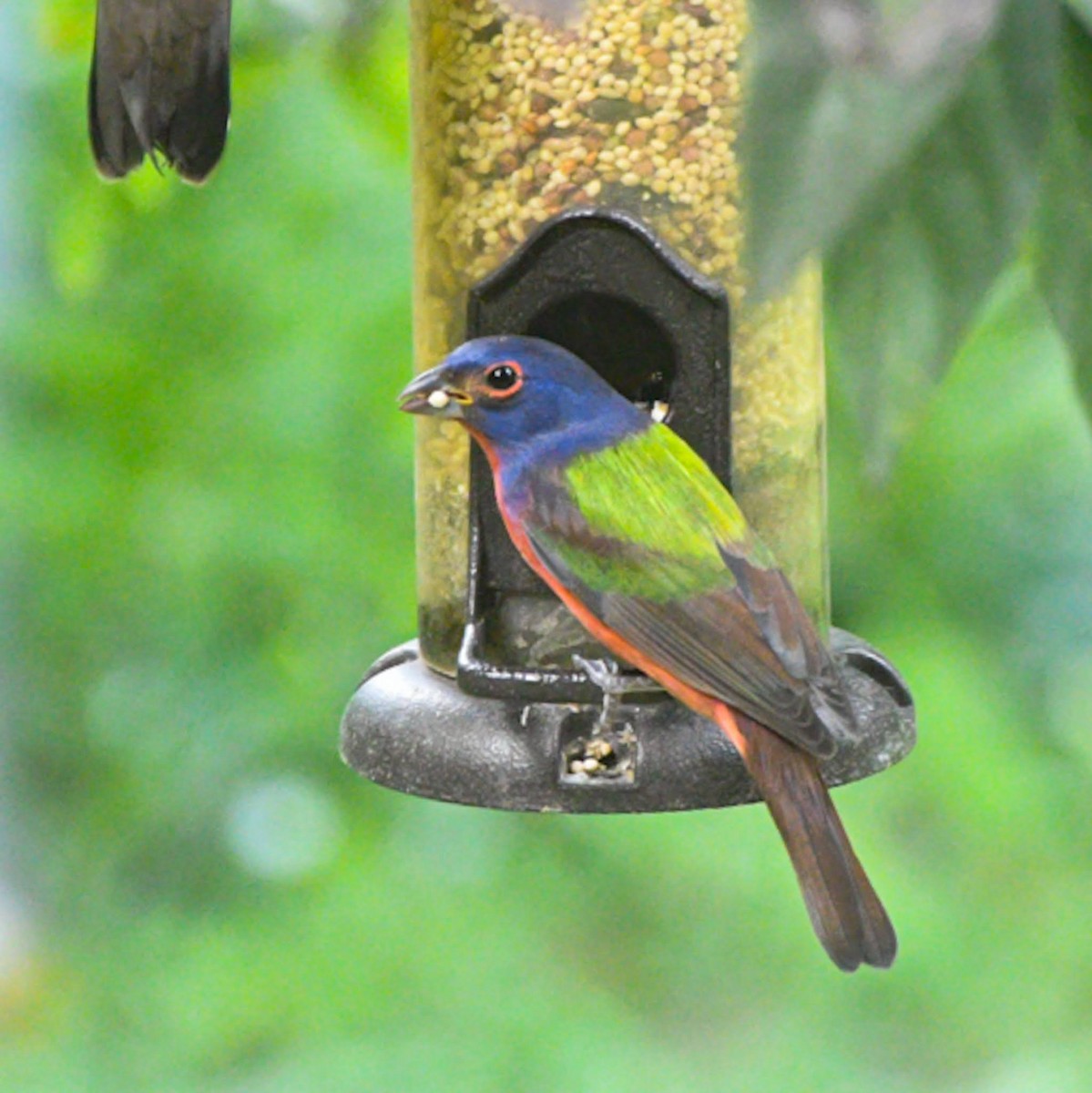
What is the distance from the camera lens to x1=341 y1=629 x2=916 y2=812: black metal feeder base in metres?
2.39

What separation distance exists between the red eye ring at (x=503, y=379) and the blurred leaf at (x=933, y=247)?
1.64 meters

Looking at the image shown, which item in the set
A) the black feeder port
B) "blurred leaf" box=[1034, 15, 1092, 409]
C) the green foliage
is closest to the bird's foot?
the black feeder port

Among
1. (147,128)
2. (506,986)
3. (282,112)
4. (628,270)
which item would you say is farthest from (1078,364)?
(506,986)

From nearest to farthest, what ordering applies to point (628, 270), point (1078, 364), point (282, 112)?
point (1078, 364), point (628, 270), point (282, 112)

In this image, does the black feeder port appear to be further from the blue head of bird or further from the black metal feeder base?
the blue head of bird

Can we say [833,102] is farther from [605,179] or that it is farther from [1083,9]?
[605,179]

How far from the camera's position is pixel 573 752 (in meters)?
2.42

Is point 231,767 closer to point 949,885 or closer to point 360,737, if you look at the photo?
point 949,885

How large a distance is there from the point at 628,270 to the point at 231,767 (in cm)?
260

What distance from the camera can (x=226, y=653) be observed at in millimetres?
4723

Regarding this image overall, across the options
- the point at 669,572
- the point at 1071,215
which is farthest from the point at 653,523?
the point at 1071,215

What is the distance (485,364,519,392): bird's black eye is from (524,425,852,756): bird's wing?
4.7 inches

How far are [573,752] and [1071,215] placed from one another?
1.59 meters

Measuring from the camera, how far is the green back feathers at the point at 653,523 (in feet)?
7.63
